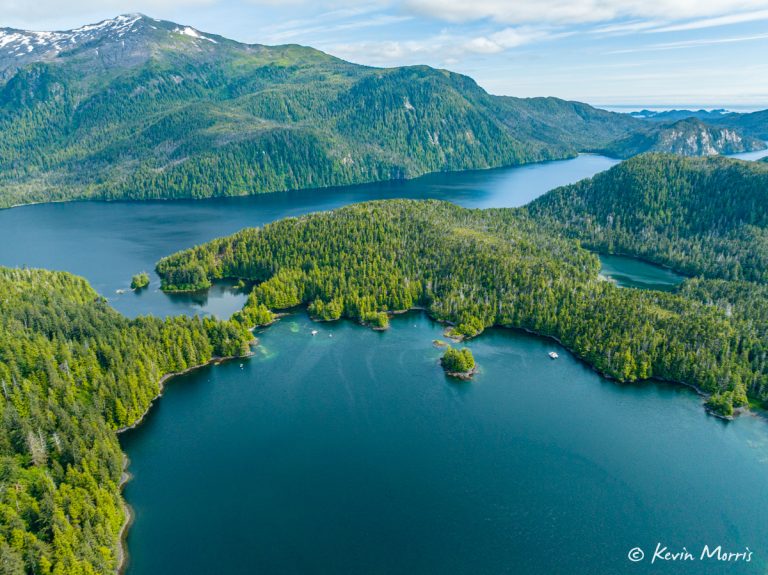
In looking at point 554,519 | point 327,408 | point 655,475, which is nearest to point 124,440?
point 327,408

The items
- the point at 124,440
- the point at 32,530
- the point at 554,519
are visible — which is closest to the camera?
the point at 32,530

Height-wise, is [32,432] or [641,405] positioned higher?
[32,432]

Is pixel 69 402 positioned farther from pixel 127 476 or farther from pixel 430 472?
pixel 430 472

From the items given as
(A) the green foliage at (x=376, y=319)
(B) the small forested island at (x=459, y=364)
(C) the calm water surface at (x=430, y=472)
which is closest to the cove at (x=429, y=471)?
(C) the calm water surface at (x=430, y=472)

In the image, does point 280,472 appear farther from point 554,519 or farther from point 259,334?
point 259,334

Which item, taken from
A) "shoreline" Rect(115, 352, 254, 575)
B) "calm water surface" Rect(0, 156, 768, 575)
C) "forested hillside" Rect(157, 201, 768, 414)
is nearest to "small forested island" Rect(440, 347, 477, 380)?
"calm water surface" Rect(0, 156, 768, 575)

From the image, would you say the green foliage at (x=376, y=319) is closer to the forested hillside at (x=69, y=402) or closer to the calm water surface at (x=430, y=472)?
the calm water surface at (x=430, y=472)
